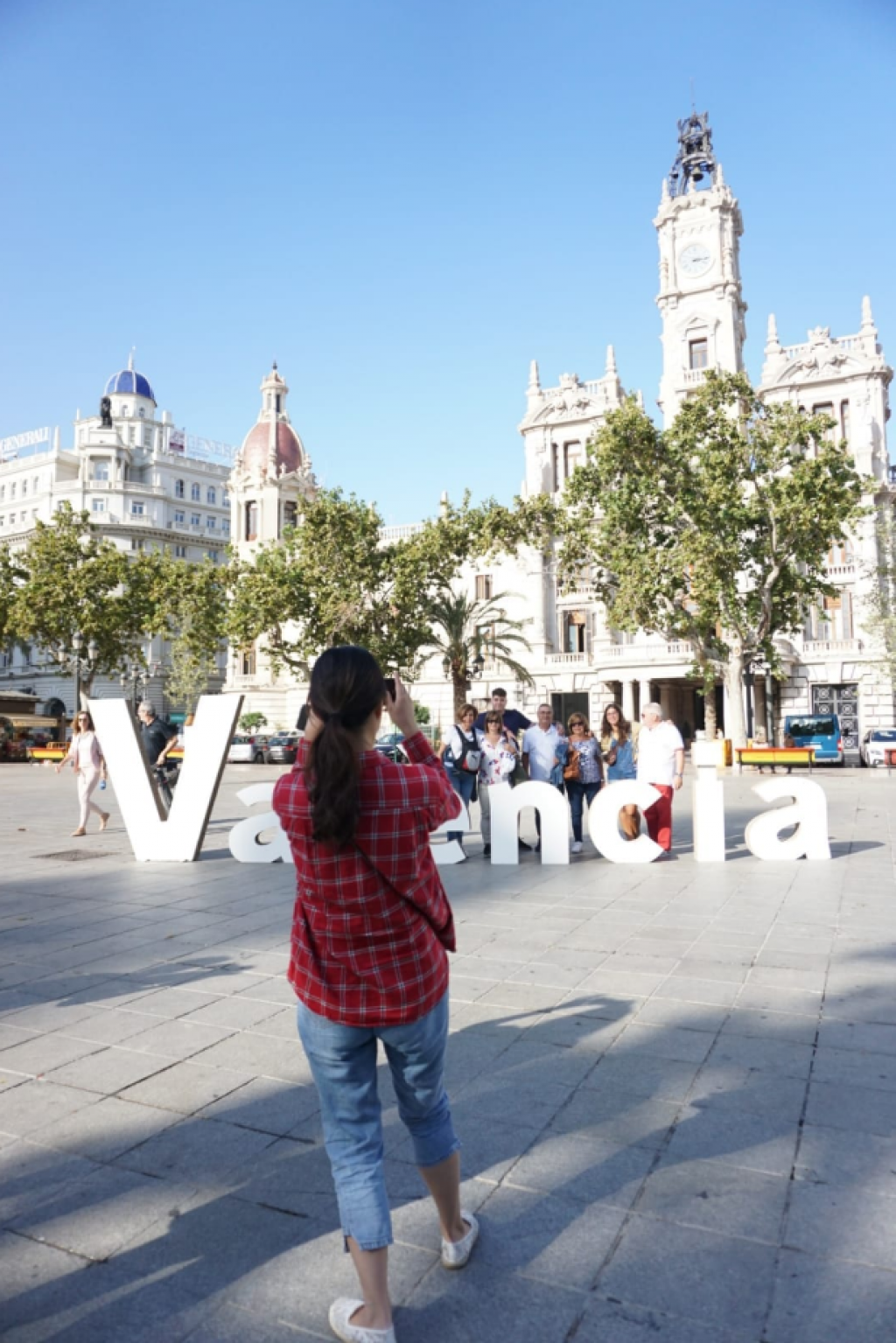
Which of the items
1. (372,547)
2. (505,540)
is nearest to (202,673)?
(372,547)

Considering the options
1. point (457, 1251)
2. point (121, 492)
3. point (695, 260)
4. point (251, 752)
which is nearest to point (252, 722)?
point (251, 752)

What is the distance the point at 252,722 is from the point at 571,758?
45.3 meters

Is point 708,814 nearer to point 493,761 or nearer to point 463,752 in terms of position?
point 493,761

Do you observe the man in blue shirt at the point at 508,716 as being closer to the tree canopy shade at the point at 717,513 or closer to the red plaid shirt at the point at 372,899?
the red plaid shirt at the point at 372,899

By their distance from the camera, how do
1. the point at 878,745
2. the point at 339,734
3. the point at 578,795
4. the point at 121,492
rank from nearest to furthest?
the point at 339,734 < the point at 578,795 < the point at 878,745 < the point at 121,492

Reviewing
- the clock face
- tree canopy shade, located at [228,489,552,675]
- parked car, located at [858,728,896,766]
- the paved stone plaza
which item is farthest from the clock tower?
the paved stone plaza

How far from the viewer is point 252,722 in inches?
2140

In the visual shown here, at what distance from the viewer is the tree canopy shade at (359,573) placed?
35.6 meters

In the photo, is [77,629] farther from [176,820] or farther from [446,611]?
[176,820]

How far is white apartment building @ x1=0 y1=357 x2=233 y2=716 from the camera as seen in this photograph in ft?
223

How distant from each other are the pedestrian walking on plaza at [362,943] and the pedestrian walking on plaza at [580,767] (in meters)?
8.54

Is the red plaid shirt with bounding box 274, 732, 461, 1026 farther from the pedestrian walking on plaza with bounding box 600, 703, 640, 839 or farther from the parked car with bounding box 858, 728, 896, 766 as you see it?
the parked car with bounding box 858, 728, 896, 766

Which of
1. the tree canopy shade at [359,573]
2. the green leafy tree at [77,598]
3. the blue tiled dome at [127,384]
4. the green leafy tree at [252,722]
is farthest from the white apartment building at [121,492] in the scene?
the tree canopy shade at [359,573]

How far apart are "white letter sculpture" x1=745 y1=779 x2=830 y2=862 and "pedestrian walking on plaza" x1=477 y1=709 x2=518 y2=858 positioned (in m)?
2.77
